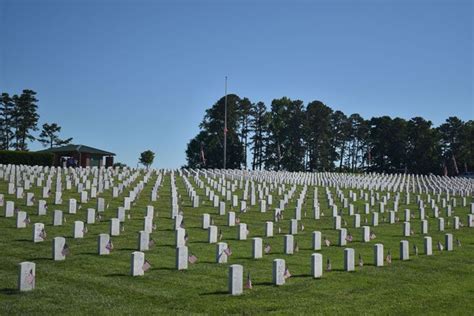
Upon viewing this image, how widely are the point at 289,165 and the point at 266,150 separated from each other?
4.87 meters

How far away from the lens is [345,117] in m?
89.6

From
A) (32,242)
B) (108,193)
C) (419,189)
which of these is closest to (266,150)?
(419,189)

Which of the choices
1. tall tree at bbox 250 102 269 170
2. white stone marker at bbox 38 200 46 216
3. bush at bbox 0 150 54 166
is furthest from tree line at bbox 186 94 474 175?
white stone marker at bbox 38 200 46 216

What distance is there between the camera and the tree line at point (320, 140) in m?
77.8

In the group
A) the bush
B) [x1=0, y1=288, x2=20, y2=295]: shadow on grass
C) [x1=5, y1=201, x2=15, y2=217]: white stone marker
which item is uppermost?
the bush

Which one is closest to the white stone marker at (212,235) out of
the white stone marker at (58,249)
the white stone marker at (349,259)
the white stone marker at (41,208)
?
the white stone marker at (349,259)

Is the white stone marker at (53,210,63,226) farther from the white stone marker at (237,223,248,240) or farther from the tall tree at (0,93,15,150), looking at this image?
the tall tree at (0,93,15,150)

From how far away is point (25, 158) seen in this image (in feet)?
160

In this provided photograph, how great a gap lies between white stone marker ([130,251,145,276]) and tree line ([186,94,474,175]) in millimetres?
65920

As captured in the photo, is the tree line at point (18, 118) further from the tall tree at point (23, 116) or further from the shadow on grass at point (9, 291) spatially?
the shadow on grass at point (9, 291)

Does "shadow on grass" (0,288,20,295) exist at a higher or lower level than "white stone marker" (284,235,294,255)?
lower

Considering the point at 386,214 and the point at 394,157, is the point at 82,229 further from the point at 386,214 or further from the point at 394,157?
the point at 394,157

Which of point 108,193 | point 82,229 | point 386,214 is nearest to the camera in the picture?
point 82,229

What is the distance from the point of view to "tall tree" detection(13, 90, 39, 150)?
78625mm
